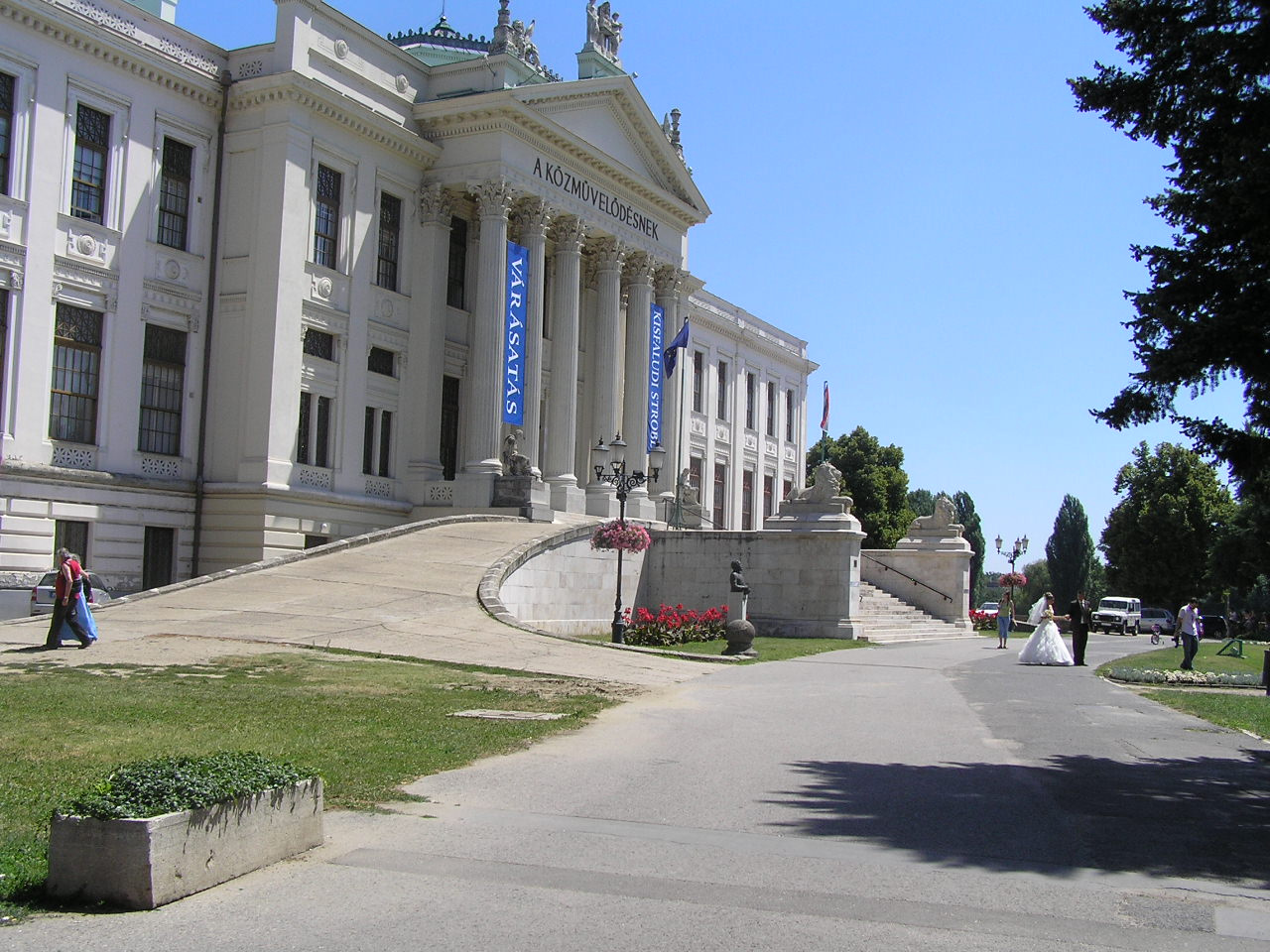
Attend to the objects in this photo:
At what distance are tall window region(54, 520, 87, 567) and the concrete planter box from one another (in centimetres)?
2436

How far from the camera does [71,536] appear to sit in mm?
28562

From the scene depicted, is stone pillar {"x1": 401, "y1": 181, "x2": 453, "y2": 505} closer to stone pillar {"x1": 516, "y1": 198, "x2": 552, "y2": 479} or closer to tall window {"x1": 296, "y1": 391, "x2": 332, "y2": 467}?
stone pillar {"x1": 516, "y1": 198, "x2": 552, "y2": 479}

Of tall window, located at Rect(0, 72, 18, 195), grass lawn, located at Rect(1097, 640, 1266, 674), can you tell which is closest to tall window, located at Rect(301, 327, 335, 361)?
tall window, located at Rect(0, 72, 18, 195)

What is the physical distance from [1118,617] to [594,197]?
3679cm

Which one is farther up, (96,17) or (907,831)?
(96,17)

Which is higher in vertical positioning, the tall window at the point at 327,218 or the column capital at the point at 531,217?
the column capital at the point at 531,217

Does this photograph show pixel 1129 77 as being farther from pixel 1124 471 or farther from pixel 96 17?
pixel 1124 471

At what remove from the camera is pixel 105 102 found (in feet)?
Answer: 97.9

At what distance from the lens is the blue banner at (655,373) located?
4566cm

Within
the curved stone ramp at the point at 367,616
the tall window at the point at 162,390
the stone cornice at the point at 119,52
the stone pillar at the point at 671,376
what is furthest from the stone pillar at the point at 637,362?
the tall window at the point at 162,390

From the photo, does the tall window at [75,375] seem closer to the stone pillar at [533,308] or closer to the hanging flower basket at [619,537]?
the hanging flower basket at [619,537]

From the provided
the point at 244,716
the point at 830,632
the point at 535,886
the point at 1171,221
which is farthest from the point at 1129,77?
the point at 830,632

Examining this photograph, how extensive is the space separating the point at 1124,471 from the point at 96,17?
6750 cm

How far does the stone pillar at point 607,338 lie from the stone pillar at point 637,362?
1023mm
